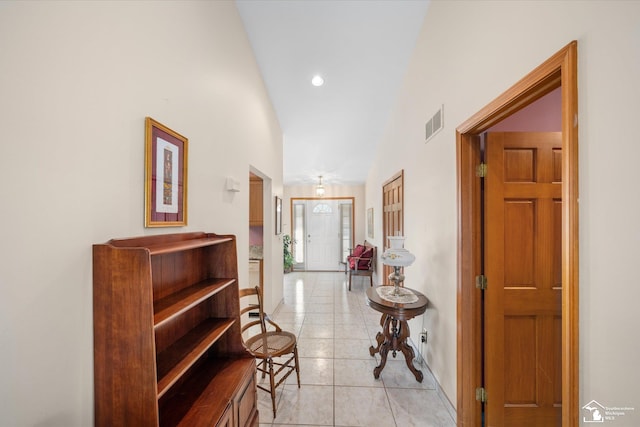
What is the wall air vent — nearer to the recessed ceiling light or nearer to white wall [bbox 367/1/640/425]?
white wall [bbox 367/1/640/425]

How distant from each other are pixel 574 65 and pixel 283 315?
4.00 m

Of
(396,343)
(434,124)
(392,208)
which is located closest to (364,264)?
(392,208)

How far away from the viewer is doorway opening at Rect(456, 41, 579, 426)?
35.4 inches

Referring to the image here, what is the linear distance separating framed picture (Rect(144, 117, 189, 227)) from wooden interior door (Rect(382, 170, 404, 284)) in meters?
2.58

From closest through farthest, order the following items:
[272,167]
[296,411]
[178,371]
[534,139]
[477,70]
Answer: [178,371] → [477,70] → [534,139] → [296,411] → [272,167]

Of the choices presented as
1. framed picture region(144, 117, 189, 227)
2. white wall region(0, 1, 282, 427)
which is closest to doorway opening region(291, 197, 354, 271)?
framed picture region(144, 117, 189, 227)

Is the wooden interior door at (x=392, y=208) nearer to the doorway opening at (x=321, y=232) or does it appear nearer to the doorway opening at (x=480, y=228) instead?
the doorway opening at (x=480, y=228)

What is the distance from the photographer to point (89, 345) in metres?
0.87

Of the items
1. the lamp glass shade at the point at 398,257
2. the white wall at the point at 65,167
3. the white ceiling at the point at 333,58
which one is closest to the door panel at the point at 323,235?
the white ceiling at the point at 333,58

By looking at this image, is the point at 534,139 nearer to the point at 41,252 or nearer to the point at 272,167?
the point at 41,252

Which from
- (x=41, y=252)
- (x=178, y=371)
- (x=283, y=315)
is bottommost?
(x=283, y=315)

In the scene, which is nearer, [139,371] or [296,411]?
[139,371]

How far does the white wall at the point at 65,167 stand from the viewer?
2.21 feet

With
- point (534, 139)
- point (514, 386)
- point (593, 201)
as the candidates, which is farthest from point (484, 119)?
point (514, 386)
